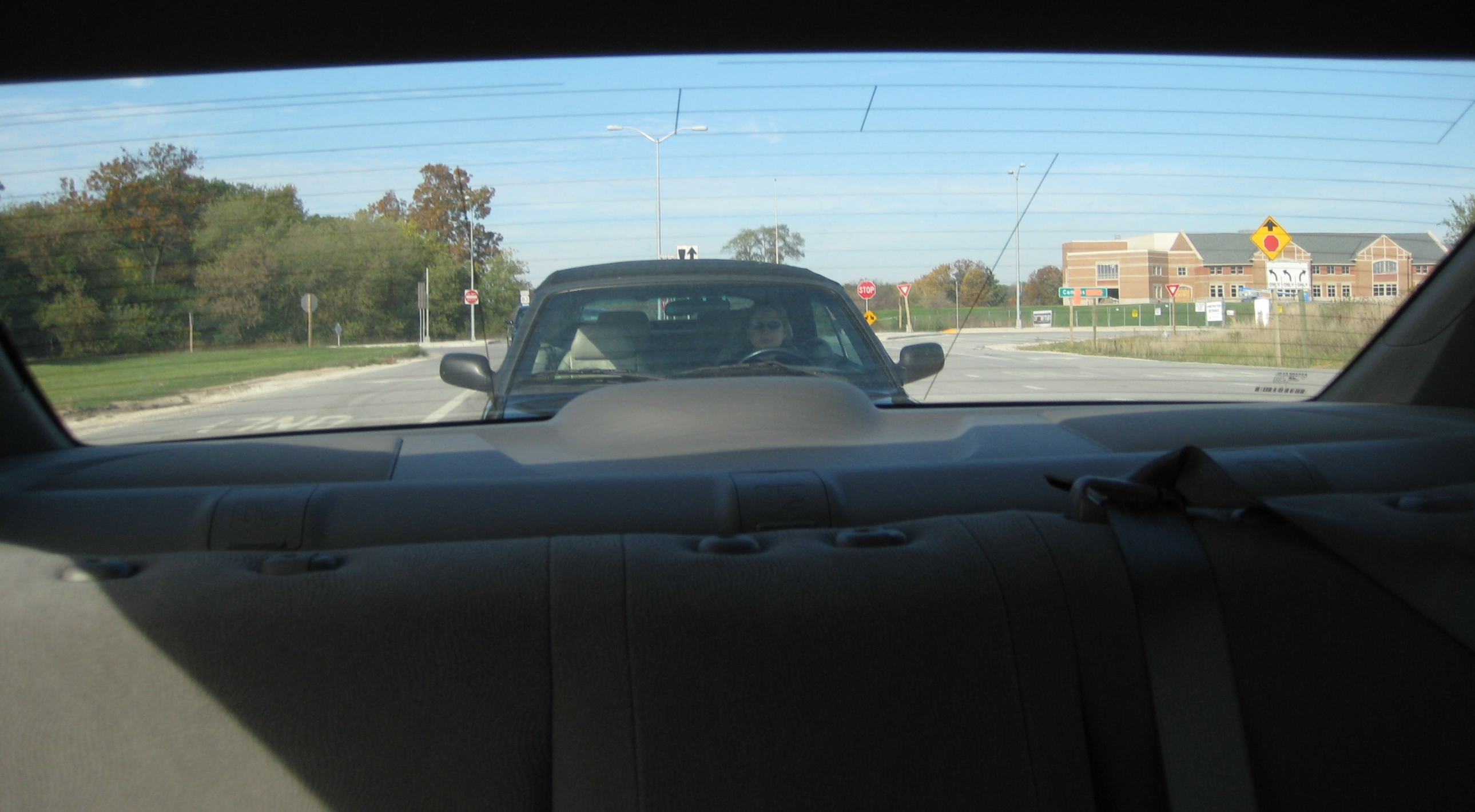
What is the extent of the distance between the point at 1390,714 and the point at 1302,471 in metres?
0.77

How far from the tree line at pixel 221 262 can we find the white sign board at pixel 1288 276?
6.25ft

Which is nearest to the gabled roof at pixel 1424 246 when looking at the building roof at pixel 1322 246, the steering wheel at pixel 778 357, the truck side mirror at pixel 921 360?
the building roof at pixel 1322 246

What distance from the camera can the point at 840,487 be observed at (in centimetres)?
190

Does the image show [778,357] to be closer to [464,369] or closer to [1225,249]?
[464,369]

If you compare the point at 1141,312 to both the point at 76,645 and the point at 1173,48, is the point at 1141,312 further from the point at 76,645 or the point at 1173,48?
the point at 76,645

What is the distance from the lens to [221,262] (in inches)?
89.3

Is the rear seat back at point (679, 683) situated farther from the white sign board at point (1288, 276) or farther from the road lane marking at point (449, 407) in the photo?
the white sign board at point (1288, 276)

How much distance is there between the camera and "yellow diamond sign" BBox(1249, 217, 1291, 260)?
8.39ft

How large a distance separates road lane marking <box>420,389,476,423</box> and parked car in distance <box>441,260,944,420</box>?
6 centimetres

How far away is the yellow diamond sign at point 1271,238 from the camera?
256 cm

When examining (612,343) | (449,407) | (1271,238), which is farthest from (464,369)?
(1271,238)

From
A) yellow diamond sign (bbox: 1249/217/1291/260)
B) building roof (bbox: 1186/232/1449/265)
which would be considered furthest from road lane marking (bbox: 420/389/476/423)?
yellow diamond sign (bbox: 1249/217/1291/260)

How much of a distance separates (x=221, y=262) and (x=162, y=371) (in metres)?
0.37

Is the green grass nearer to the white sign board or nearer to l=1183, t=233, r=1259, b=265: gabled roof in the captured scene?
l=1183, t=233, r=1259, b=265: gabled roof
